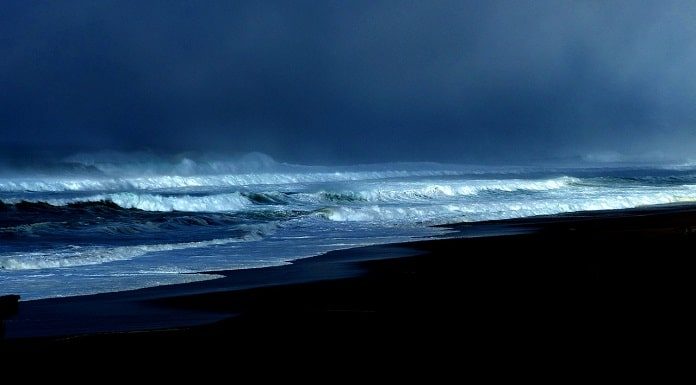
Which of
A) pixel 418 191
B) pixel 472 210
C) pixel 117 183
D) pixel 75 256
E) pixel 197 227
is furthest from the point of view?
pixel 117 183

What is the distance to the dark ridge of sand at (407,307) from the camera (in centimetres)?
595

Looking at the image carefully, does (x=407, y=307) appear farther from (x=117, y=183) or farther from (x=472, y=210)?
(x=117, y=183)

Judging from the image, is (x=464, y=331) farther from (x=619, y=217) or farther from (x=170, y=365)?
(x=619, y=217)

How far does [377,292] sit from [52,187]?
37977mm

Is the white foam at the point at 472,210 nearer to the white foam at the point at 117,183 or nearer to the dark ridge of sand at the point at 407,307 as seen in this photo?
the dark ridge of sand at the point at 407,307

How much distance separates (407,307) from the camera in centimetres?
743

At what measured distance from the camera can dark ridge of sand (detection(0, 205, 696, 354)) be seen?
595cm

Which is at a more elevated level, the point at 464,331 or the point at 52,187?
the point at 52,187

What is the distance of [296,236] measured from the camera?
1661 cm

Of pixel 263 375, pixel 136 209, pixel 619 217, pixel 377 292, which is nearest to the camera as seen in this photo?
pixel 263 375

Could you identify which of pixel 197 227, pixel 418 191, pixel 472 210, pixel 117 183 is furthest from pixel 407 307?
pixel 117 183

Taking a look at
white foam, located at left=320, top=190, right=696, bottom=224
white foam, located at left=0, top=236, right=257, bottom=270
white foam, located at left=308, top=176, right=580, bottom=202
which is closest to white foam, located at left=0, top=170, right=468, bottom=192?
white foam, located at left=308, top=176, right=580, bottom=202

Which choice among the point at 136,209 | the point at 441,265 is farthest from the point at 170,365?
the point at 136,209

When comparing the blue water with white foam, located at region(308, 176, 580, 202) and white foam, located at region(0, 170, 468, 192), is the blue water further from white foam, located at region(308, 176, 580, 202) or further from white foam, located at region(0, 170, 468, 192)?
white foam, located at region(0, 170, 468, 192)
